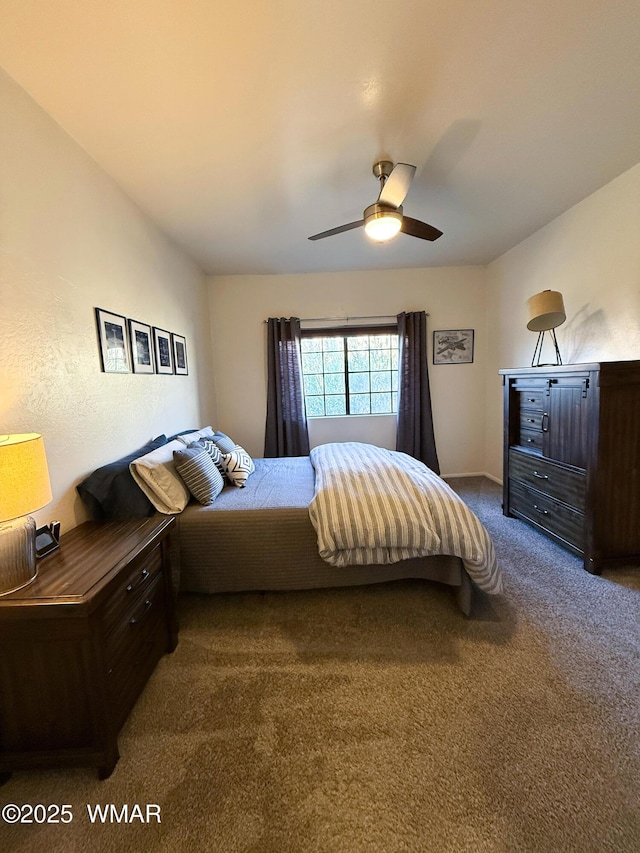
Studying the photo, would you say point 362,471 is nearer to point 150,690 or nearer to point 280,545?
point 280,545

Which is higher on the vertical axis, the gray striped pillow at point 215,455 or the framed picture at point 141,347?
the framed picture at point 141,347

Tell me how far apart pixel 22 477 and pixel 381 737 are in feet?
5.14

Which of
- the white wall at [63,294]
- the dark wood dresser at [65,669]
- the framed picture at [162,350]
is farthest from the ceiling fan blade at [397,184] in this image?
the dark wood dresser at [65,669]

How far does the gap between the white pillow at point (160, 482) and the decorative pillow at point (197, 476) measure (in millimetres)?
53

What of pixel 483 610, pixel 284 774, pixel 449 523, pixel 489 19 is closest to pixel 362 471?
pixel 449 523

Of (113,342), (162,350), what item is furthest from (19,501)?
(162,350)

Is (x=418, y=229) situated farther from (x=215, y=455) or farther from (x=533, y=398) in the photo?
(x=215, y=455)

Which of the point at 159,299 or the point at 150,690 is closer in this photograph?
the point at 150,690

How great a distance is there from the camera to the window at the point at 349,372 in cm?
419

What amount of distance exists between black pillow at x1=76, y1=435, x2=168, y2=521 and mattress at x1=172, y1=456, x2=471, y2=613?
0.78 feet

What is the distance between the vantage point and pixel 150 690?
1.44m

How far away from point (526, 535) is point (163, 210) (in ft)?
12.6

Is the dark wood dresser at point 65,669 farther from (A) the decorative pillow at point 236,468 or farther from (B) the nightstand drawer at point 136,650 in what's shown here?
(A) the decorative pillow at point 236,468

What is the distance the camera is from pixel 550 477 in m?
2.49
